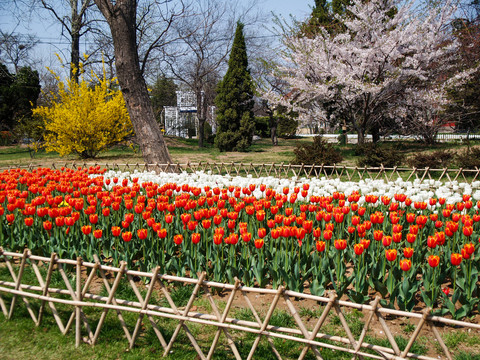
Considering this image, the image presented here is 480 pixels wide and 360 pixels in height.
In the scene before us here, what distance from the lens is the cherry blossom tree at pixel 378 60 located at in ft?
51.9

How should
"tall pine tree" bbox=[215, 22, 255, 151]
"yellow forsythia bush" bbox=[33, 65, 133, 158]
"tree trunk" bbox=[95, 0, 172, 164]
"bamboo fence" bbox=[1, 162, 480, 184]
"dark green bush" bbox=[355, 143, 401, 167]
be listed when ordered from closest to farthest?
"bamboo fence" bbox=[1, 162, 480, 184]
"tree trunk" bbox=[95, 0, 172, 164]
"dark green bush" bbox=[355, 143, 401, 167]
"yellow forsythia bush" bbox=[33, 65, 133, 158]
"tall pine tree" bbox=[215, 22, 255, 151]

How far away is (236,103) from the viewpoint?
933 inches

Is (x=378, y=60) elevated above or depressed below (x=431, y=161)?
above

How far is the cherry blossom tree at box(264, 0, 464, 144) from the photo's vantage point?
15816 millimetres

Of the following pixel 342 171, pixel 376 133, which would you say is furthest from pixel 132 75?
pixel 376 133

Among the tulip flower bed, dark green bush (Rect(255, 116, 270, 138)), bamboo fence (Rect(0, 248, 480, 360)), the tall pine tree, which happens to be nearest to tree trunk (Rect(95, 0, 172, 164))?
the tulip flower bed

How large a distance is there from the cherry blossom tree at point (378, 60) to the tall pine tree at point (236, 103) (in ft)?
17.2

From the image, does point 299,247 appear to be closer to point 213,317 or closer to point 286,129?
point 213,317

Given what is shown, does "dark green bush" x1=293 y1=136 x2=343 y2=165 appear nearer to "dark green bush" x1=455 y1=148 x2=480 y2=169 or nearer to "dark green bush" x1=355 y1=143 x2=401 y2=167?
"dark green bush" x1=355 y1=143 x2=401 y2=167

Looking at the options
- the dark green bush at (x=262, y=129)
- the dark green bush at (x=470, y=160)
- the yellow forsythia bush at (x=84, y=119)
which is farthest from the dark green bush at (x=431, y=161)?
the dark green bush at (x=262, y=129)

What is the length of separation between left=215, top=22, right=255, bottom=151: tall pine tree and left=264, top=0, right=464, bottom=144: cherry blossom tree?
5239 millimetres

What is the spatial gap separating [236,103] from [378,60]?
9472mm

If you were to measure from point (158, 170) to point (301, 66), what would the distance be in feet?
33.8

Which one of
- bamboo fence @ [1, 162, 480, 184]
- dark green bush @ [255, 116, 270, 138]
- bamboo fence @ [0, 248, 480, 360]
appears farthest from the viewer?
dark green bush @ [255, 116, 270, 138]
